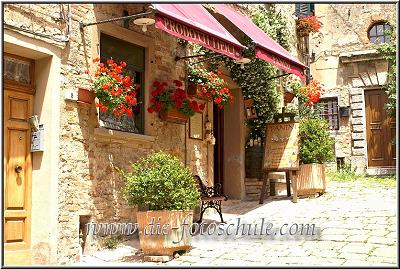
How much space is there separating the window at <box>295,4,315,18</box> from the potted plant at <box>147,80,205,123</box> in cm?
890

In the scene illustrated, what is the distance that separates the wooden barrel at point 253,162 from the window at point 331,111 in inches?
249

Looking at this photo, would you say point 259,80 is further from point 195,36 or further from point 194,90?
point 195,36

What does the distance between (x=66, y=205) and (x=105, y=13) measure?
2776mm

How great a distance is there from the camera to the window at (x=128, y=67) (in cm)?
728

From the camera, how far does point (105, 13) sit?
7211 millimetres

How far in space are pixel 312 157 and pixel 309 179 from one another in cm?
44

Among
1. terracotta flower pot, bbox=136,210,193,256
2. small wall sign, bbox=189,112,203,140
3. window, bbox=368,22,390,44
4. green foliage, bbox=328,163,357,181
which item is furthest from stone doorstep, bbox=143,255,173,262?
window, bbox=368,22,390,44

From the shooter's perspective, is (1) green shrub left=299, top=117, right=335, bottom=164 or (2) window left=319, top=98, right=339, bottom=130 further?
(2) window left=319, top=98, right=339, bottom=130

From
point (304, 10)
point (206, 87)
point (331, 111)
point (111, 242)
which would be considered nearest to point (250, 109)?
point (206, 87)

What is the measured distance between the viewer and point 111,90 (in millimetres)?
6695

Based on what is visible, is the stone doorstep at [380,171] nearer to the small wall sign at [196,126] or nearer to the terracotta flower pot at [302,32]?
the terracotta flower pot at [302,32]

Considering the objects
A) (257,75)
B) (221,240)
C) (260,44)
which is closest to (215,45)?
(260,44)

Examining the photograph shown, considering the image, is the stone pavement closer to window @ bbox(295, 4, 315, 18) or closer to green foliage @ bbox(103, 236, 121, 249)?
green foliage @ bbox(103, 236, 121, 249)

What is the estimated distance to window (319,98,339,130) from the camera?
1656cm
